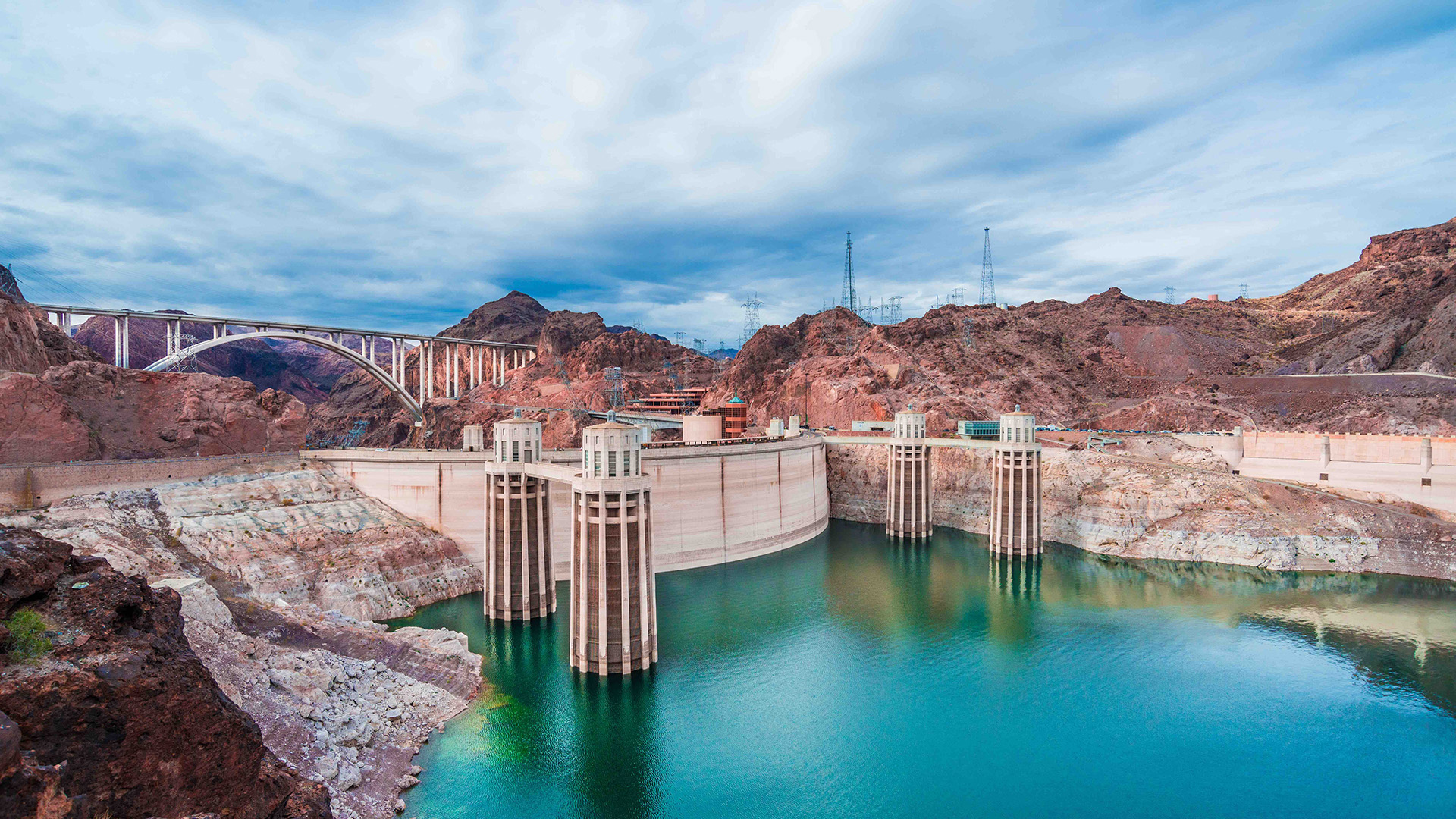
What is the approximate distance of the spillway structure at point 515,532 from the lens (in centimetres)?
3966

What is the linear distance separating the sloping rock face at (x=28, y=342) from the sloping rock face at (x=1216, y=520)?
74168 mm

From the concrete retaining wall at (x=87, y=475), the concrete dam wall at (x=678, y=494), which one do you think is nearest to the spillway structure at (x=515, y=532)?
the concrete dam wall at (x=678, y=494)

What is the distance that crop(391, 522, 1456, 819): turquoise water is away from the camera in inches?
963

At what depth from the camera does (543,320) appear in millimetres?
162125

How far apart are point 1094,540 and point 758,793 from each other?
4723 centimetres

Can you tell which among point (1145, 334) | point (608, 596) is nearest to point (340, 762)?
point (608, 596)

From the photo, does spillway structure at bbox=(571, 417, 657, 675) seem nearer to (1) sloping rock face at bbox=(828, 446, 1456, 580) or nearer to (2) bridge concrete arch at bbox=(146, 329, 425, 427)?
(2) bridge concrete arch at bbox=(146, 329, 425, 427)

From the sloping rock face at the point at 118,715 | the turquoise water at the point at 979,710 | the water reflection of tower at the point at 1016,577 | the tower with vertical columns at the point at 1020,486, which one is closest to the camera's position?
the sloping rock face at the point at 118,715

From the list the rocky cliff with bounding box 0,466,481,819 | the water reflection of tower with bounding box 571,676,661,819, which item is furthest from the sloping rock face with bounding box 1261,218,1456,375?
the rocky cliff with bounding box 0,466,481,819

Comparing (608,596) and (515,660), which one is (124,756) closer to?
(608,596)

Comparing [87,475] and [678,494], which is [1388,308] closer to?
[678,494]

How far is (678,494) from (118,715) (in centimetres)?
4364

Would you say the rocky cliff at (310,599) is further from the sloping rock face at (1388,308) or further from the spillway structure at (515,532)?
the sloping rock face at (1388,308)

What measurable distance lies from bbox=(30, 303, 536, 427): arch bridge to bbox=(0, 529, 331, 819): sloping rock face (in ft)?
181
